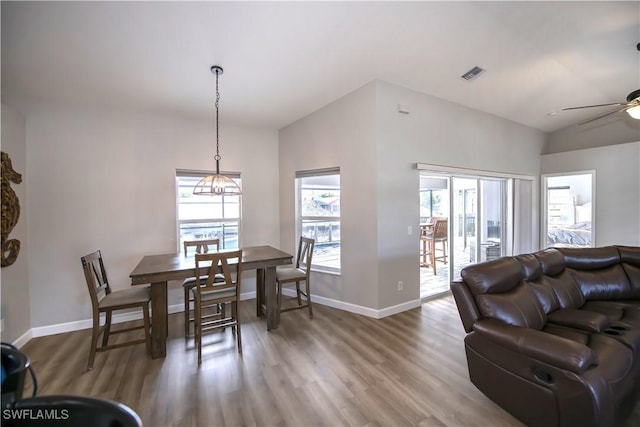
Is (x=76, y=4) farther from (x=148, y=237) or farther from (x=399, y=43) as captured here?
(x=399, y=43)

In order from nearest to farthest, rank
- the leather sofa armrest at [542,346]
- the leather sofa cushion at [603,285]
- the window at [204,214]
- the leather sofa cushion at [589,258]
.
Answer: the leather sofa armrest at [542,346]
the leather sofa cushion at [603,285]
the leather sofa cushion at [589,258]
the window at [204,214]

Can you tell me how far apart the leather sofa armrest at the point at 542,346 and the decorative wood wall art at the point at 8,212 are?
A: 4.25 metres

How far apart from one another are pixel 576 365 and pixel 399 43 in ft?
9.81

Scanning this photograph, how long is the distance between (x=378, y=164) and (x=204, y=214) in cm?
266

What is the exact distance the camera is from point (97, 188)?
133 inches

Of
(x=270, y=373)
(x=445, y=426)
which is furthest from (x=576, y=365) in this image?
(x=270, y=373)

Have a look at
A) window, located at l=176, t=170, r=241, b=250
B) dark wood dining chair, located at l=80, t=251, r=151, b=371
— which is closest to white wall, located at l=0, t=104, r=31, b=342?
dark wood dining chair, located at l=80, t=251, r=151, b=371

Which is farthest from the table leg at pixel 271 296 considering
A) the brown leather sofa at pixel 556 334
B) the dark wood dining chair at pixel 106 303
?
the brown leather sofa at pixel 556 334

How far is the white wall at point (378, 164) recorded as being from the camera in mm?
3514

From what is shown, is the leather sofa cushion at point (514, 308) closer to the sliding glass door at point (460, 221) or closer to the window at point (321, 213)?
the sliding glass door at point (460, 221)

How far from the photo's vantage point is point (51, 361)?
2.58 metres

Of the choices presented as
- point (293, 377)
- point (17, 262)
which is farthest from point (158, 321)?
point (17, 262)

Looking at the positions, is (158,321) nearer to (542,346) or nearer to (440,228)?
(542,346)

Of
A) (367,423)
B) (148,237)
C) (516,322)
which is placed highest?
(148,237)
